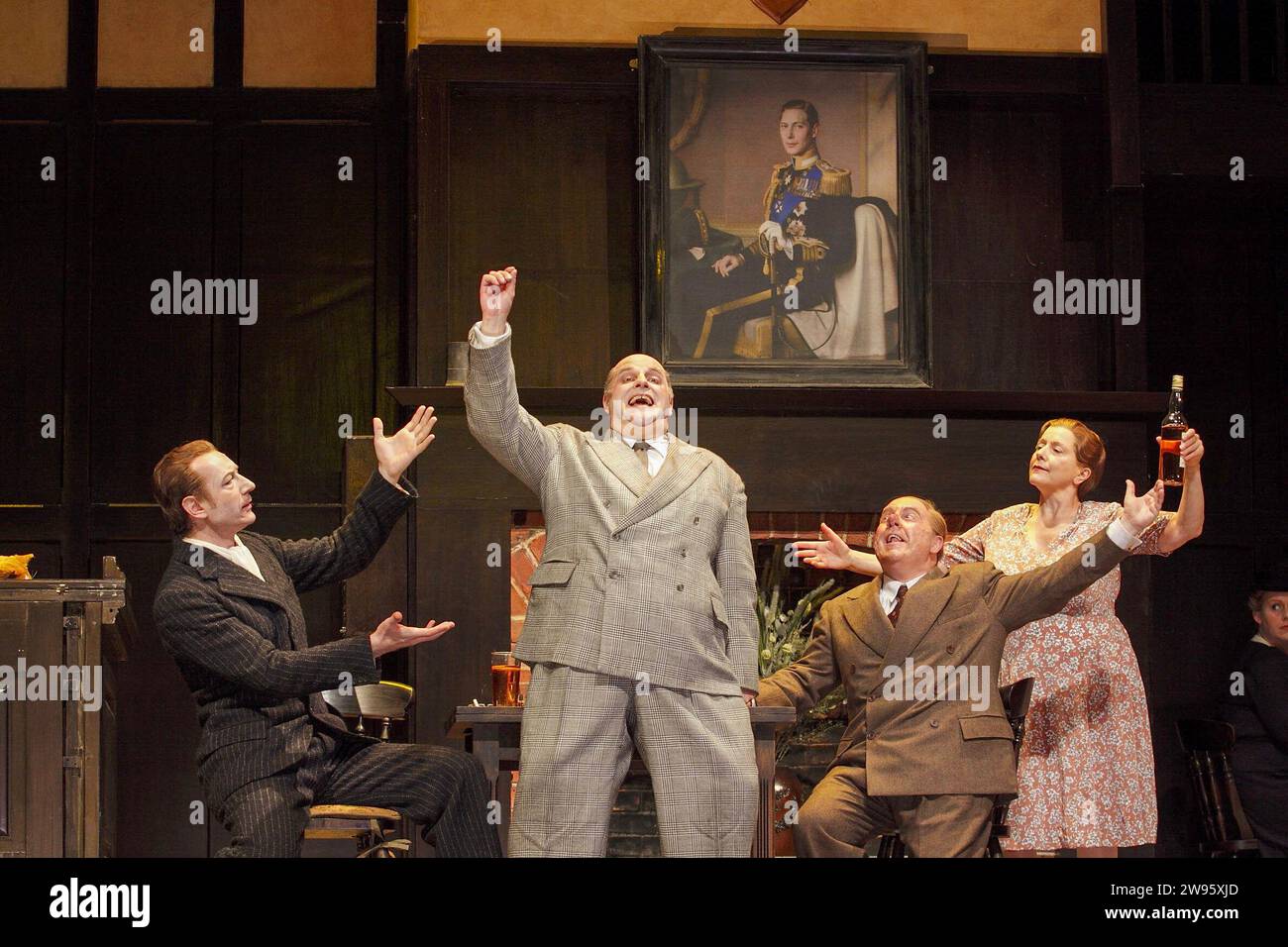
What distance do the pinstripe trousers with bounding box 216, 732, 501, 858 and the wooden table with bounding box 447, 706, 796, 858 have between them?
21 centimetres

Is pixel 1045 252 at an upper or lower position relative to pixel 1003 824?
upper

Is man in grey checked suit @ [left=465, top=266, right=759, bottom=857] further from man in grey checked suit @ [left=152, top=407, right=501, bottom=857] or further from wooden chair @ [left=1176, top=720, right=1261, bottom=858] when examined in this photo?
wooden chair @ [left=1176, top=720, right=1261, bottom=858]

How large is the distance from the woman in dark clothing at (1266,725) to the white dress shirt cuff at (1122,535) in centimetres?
167

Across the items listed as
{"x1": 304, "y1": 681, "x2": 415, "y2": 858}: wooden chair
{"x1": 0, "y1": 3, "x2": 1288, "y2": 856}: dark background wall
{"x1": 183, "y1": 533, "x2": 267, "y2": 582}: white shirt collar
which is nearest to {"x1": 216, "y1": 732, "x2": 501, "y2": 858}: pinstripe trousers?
{"x1": 183, "y1": 533, "x2": 267, "y2": 582}: white shirt collar

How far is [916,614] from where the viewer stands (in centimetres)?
517

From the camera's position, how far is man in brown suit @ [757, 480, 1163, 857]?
16.1 ft

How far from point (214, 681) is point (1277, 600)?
13.6ft

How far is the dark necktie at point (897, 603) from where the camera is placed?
5262 mm

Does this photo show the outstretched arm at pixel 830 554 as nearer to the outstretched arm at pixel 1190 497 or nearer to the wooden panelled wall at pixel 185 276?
the outstretched arm at pixel 1190 497

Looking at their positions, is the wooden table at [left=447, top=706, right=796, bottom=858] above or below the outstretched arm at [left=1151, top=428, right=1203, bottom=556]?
below

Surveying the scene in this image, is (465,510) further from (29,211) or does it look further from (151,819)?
(29,211)

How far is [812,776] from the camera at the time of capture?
6.76m

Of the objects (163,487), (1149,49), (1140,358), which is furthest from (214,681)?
(1149,49)

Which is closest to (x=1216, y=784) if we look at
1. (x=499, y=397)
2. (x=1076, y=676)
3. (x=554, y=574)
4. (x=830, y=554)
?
(x=1076, y=676)
